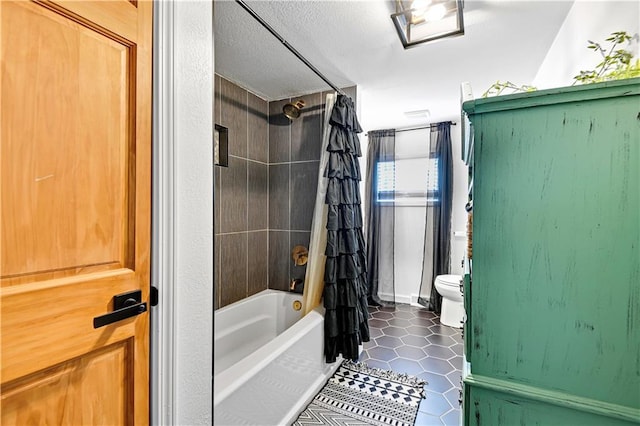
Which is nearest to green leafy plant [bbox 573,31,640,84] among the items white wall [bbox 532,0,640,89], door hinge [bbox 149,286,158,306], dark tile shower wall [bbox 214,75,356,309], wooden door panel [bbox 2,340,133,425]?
white wall [bbox 532,0,640,89]

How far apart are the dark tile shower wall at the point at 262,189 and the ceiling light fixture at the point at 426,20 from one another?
2.90 ft

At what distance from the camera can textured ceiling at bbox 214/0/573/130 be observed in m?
1.52

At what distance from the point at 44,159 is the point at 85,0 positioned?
1.47 ft

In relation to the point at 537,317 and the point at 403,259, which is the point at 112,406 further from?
the point at 403,259

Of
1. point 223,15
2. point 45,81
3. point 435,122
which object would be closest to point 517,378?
point 45,81

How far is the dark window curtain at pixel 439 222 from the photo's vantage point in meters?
3.39

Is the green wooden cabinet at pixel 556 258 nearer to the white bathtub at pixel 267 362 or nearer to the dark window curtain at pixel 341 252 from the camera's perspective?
the white bathtub at pixel 267 362

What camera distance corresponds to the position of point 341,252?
2.12 metres

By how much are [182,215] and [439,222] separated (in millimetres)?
3095

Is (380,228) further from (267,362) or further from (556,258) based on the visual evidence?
(556,258)

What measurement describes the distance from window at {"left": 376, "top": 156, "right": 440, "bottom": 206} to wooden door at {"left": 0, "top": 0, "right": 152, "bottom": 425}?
316 cm

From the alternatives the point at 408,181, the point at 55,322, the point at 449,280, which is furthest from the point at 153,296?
the point at 408,181

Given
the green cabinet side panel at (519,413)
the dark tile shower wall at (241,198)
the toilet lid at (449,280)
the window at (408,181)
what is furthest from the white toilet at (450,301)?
the green cabinet side panel at (519,413)

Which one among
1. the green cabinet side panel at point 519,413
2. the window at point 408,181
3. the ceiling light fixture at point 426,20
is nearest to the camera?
the green cabinet side panel at point 519,413
